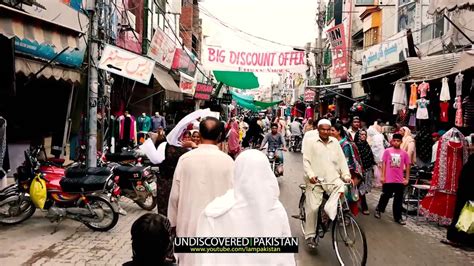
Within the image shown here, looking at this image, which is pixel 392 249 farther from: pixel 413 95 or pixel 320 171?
pixel 413 95

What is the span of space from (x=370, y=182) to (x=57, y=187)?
6296mm

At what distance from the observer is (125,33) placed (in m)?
17.0

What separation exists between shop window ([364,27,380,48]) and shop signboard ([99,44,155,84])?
18.2 metres

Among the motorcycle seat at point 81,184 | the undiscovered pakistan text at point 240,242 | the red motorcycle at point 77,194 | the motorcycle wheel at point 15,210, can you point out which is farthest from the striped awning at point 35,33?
the undiscovered pakistan text at point 240,242

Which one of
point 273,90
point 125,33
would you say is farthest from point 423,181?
point 273,90

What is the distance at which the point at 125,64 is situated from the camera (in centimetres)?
914

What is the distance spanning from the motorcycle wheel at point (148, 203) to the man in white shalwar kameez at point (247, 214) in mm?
6399

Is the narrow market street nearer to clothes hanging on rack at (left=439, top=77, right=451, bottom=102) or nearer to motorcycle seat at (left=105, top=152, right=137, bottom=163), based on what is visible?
motorcycle seat at (left=105, top=152, right=137, bottom=163)

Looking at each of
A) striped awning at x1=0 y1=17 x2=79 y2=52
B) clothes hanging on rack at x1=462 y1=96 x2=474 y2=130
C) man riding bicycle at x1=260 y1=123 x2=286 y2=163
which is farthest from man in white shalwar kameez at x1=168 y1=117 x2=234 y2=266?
man riding bicycle at x1=260 y1=123 x2=286 y2=163

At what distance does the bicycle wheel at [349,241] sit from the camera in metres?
5.88

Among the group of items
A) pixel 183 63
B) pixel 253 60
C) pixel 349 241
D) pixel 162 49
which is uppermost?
pixel 183 63

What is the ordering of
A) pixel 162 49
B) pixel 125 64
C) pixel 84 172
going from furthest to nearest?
pixel 162 49 < pixel 125 64 < pixel 84 172

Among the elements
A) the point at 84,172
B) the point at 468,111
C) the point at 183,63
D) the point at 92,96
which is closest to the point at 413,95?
the point at 468,111

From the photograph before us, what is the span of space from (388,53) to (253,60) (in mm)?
4772
